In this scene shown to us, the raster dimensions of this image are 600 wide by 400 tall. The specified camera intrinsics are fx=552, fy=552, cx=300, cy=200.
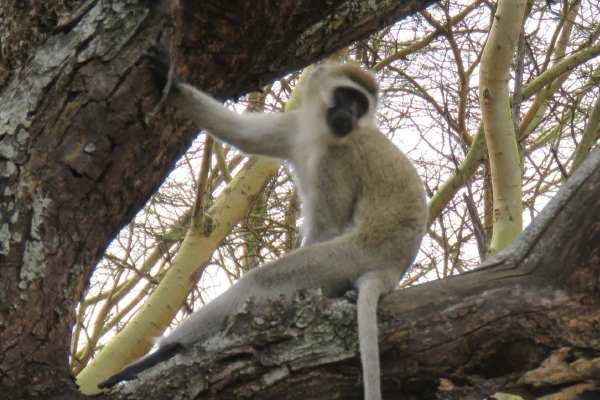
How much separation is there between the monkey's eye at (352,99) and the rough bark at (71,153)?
127 cm

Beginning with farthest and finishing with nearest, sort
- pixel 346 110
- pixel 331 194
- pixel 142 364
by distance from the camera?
pixel 346 110, pixel 331 194, pixel 142 364

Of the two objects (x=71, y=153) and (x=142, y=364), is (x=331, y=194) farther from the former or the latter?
(x=71, y=153)

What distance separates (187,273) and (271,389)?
2604 millimetres

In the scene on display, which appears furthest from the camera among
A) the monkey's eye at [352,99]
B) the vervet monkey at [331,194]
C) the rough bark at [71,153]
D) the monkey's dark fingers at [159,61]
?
the monkey's eye at [352,99]

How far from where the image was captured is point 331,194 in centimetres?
353

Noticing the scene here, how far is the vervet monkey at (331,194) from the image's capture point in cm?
293

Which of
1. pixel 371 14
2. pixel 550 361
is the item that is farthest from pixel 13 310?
pixel 371 14

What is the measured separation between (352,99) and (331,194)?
2.63 ft

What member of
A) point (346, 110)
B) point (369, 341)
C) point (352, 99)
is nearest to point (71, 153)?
point (369, 341)

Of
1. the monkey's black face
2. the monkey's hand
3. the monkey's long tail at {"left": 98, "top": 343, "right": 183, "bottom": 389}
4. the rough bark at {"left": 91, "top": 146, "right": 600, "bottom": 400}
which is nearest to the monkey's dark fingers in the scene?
the monkey's hand

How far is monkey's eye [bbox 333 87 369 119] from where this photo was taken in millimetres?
3893

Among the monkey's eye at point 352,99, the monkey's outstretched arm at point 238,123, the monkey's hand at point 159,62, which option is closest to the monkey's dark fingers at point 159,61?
the monkey's hand at point 159,62

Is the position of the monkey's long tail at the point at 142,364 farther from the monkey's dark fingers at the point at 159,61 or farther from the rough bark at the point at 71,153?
the monkey's dark fingers at the point at 159,61

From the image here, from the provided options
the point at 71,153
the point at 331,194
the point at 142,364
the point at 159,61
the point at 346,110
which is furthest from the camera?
the point at 346,110
